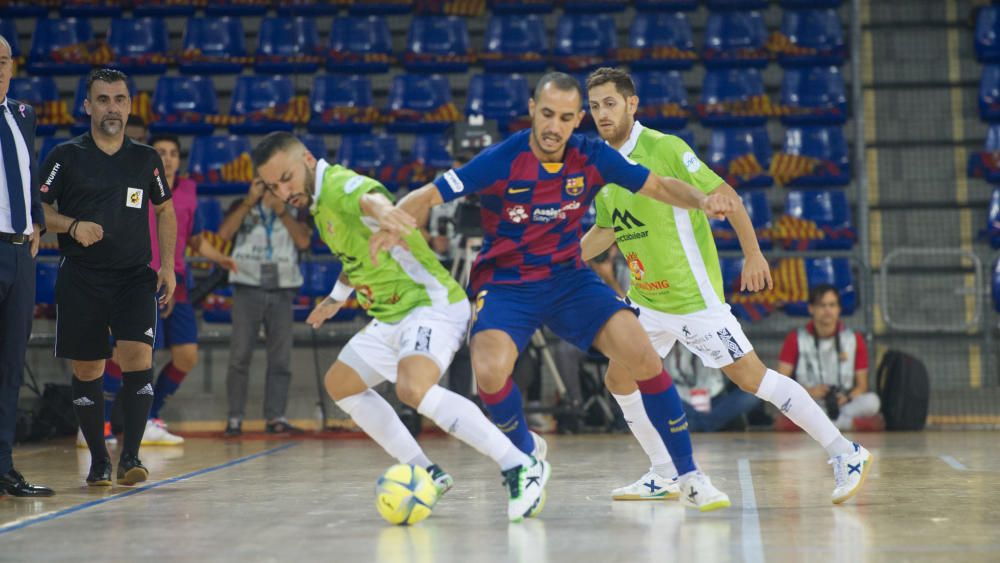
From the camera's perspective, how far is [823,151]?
12.0m

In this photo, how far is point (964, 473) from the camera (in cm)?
630

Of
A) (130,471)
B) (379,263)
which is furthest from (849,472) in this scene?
(130,471)

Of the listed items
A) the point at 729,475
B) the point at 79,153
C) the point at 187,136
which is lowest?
the point at 729,475

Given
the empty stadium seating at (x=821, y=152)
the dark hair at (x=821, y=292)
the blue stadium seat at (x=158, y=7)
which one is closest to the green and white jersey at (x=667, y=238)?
the dark hair at (x=821, y=292)

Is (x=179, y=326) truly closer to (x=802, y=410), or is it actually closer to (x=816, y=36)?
(x=802, y=410)

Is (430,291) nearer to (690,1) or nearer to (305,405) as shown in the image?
(305,405)

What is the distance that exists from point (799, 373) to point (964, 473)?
342 centimetres

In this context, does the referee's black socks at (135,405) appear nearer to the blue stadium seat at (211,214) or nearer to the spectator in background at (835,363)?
the spectator in background at (835,363)

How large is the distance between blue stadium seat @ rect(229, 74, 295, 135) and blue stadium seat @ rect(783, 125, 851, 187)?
5.12 meters

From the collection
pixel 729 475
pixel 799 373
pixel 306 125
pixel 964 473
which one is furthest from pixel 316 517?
pixel 306 125

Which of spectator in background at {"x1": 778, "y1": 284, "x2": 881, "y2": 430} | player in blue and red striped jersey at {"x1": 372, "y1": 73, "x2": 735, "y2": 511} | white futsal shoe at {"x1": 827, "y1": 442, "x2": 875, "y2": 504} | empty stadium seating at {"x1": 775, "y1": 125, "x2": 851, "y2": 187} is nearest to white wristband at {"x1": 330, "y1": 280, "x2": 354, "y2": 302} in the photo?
player in blue and red striped jersey at {"x1": 372, "y1": 73, "x2": 735, "y2": 511}

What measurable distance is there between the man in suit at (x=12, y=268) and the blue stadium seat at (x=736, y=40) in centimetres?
841

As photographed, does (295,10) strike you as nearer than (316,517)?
No

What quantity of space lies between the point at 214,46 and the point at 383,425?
29.3 feet
